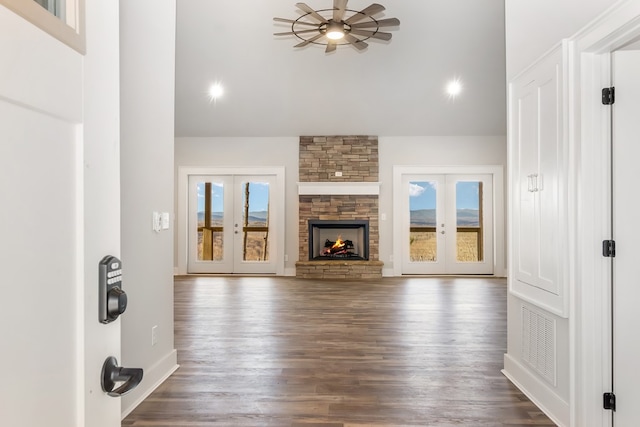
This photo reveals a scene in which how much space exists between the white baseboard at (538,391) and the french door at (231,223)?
220 inches

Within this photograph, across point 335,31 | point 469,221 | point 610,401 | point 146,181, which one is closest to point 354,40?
point 335,31

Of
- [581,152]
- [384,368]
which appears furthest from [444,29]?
[384,368]

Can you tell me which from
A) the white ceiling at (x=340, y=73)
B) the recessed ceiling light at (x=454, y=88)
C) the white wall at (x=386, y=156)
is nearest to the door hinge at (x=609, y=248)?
the white ceiling at (x=340, y=73)

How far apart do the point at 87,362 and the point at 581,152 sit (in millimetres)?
2405

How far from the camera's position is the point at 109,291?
2.45ft

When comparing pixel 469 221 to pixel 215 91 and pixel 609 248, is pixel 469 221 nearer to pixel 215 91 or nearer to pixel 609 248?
pixel 215 91

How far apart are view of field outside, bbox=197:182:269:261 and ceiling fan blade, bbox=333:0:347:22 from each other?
4454 millimetres

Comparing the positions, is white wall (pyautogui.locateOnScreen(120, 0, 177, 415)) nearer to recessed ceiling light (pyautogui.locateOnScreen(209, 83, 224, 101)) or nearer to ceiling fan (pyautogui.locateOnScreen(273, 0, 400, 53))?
ceiling fan (pyautogui.locateOnScreen(273, 0, 400, 53))

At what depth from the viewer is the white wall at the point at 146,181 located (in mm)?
2529

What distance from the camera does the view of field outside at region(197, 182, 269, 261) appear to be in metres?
8.11

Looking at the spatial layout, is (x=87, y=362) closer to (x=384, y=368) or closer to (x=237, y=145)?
(x=384, y=368)

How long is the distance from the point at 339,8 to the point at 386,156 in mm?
4356

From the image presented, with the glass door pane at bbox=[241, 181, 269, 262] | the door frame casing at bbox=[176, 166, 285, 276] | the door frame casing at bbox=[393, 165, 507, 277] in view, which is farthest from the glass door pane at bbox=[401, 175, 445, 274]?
the glass door pane at bbox=[241, 181, 269, 262]

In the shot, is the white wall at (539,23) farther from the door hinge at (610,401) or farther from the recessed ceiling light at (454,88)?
the recessed ceiling light at (454,88)
